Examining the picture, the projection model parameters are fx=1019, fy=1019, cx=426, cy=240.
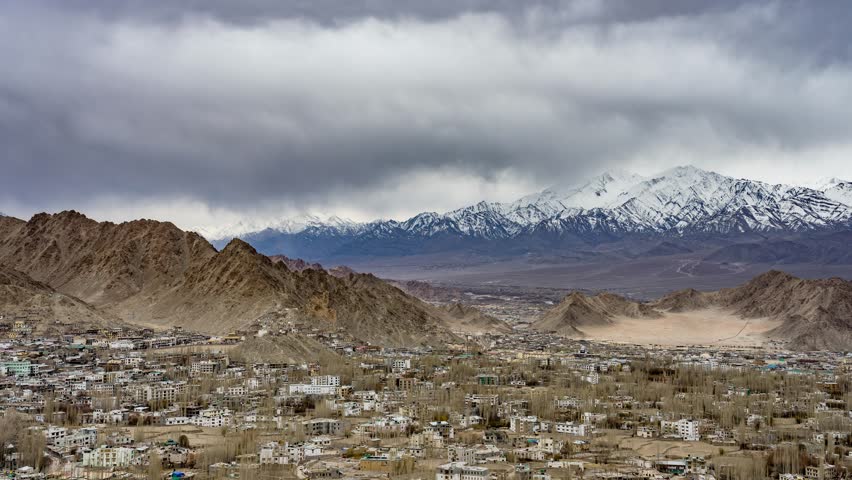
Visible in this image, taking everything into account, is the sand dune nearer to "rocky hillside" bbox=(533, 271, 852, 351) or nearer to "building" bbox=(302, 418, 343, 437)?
"rocky hillside" bbox=(533, 271, 852, 351)

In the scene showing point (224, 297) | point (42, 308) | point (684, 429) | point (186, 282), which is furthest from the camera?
point (186, 282)

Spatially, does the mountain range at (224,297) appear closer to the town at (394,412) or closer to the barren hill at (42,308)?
the barren hill at (42,308)

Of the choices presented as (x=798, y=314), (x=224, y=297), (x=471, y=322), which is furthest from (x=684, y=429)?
→ (x=798, y=314)

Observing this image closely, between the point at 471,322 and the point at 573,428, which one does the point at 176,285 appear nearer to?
the point at 471,322

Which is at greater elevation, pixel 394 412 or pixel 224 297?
pixel 224 297

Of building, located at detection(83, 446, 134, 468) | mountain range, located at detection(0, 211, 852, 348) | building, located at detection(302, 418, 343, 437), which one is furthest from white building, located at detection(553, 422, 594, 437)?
mountain range, located at detection(0, 211, 852, 348)

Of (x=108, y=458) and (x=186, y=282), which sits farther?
(x=186, y=282)

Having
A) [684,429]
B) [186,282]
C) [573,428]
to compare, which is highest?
[186,282]

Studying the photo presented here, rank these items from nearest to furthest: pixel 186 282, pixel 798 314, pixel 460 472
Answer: pixel 460 472, pixel 186 282, pixel 798 314
